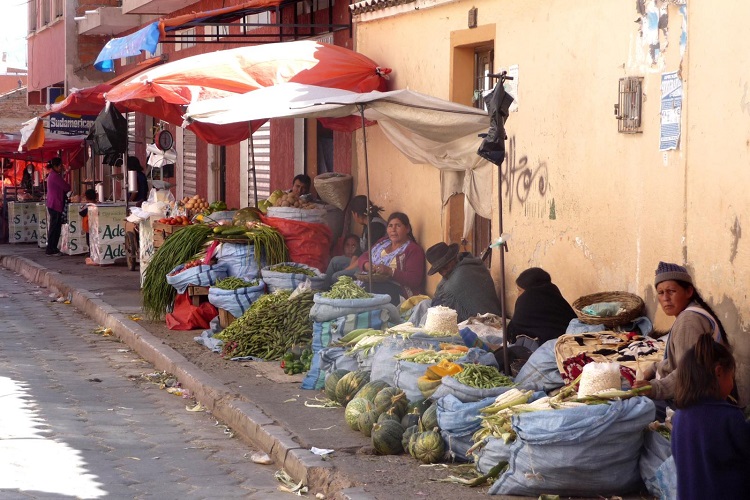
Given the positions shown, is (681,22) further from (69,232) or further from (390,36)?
(69,232)

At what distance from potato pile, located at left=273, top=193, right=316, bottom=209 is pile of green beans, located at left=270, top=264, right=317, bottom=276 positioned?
1.75 meters

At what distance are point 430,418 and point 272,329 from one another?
Result: 12.0 ft

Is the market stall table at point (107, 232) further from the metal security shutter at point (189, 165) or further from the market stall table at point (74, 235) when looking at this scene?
the market stall table at point (74, 235)

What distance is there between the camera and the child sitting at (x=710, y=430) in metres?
4.45

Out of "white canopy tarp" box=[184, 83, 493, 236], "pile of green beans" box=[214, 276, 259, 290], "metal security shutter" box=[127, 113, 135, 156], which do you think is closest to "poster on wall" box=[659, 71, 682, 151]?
"white canopy tarp" box=[184, 83, 493, 236]

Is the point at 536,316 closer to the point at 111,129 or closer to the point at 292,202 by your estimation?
the point at 292,202

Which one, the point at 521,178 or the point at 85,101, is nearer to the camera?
the point at 521,178

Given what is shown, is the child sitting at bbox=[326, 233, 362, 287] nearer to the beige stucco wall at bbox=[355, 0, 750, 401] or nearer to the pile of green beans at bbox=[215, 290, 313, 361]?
the pile of green beans at bbox=[215, 290, 313, 361]

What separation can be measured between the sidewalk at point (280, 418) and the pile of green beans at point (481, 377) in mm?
579

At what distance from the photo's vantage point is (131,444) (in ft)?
24.5

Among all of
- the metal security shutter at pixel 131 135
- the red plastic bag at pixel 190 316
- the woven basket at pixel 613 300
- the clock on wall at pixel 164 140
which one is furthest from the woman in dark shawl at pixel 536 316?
the metal security shutter at pixel 131 135

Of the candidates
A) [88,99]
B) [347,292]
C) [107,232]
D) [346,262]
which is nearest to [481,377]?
[347,292]

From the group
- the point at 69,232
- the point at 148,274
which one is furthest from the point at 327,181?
the point at 69,232

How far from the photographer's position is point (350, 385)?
794cm
